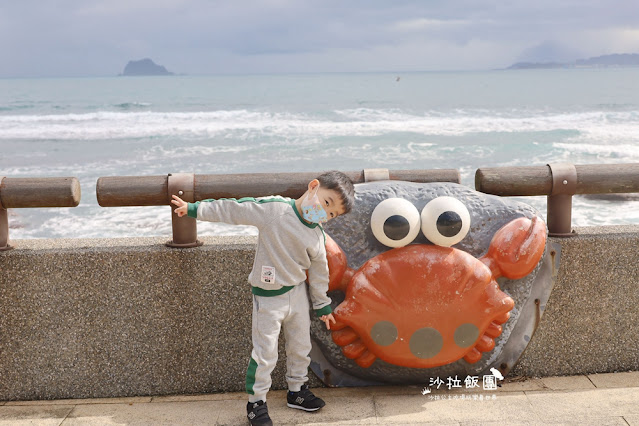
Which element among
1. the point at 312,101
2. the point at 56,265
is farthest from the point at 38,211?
the point at 312,101

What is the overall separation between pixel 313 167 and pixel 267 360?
11.6 m

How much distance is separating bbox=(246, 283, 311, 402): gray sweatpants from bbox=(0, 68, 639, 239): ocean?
396 cm

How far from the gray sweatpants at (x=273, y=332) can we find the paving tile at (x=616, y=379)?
5.16 feet

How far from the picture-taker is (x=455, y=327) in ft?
9.50

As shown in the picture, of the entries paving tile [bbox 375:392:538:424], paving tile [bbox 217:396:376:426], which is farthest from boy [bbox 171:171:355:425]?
paving tile [bbox 375:392:538:424]

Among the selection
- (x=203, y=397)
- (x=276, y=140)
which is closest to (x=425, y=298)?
(x=203, y=397)

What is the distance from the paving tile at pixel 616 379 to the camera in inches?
125

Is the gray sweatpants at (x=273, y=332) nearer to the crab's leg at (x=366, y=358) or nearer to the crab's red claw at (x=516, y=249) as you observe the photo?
the crab's leg at (x=366, y=358)

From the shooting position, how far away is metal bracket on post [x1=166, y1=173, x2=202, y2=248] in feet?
10.2

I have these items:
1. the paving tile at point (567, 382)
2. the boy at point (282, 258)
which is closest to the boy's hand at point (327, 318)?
the boy at point (282, 258)

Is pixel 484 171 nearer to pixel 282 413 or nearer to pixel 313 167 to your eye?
pixel 282 413

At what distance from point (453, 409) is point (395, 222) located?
36.1 inches

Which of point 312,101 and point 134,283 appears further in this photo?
point 312,101

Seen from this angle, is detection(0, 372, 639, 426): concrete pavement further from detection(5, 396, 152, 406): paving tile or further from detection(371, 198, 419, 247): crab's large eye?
detection(371, 198, 419, 247): crab's large eye
